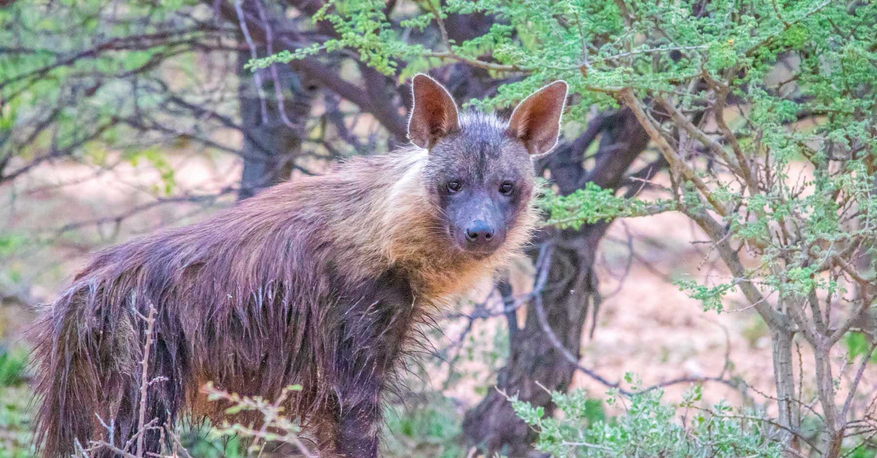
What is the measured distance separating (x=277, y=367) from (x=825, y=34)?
8.39 feet

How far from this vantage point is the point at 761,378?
8.41 metres

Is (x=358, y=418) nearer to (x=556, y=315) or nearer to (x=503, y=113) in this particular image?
(x=503, y=113)

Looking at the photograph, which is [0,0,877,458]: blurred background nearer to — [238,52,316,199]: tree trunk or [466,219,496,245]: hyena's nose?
[238,52,316,199]: tree trunk

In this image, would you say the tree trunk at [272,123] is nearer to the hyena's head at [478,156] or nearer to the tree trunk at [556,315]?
the tree trunk at [556,315]

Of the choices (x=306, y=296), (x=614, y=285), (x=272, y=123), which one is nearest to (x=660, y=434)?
(x=306, y=296)

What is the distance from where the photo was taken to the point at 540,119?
3984 millimetres

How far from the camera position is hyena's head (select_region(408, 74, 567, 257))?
3762mm

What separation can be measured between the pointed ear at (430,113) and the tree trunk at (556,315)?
5.83 ft

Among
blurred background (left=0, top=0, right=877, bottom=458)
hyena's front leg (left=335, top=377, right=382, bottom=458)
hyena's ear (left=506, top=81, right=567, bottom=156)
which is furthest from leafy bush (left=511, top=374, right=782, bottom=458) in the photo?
hyena's ear (left=506, top=81, right=567, bottom=156)

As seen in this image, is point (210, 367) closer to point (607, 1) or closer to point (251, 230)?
point (251, 230)

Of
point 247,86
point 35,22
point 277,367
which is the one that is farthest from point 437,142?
point 35,22

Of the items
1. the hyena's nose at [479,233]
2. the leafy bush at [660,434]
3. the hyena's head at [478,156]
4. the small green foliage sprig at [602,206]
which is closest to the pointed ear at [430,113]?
the hyena's head at [478,156]

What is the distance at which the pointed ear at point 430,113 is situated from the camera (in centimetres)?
382

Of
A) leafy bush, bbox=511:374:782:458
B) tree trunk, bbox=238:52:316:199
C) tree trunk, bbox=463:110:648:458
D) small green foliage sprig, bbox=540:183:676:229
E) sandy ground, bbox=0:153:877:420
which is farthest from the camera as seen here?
sandy ground, bbox=0:153:877:420
